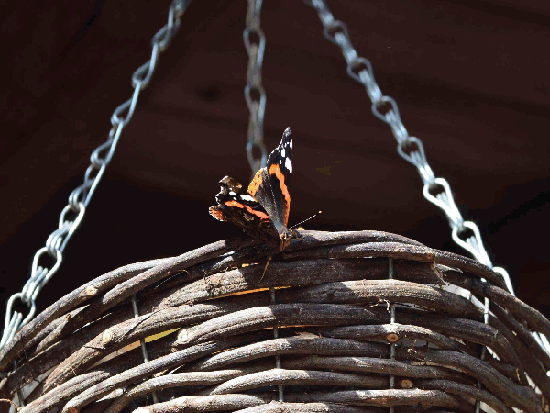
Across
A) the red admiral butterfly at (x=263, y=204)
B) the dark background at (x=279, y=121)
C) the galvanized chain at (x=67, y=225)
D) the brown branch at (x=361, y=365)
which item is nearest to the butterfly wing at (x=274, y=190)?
the red admiral butterfly at (x=263, y=204)

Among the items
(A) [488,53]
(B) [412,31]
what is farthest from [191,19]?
(A) [488,53]

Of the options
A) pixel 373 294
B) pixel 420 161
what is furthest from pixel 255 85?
pixel 373 294

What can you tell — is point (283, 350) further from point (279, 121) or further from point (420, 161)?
point (279, 121)

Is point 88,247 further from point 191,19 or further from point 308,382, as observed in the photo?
point 308,382

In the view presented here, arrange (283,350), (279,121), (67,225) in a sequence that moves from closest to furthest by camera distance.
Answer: (283,350) → (67,225) → (279,121)

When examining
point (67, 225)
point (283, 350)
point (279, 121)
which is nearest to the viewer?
point (283, 350)

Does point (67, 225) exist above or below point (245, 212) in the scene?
above

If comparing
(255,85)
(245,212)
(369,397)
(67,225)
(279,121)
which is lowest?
(369,397)
